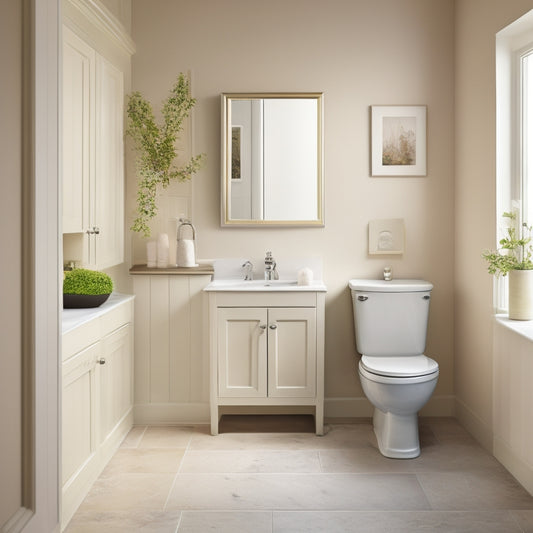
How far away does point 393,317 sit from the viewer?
10.9 feet

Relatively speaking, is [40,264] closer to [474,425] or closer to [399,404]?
[399,404]

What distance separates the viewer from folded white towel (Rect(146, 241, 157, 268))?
354 centimetres

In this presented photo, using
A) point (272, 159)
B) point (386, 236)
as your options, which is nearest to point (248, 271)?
point (272, 159)

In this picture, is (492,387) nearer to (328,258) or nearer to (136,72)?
(328,258)

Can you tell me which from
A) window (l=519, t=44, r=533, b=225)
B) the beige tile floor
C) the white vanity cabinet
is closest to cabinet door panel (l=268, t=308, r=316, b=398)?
the white vanity cabinet

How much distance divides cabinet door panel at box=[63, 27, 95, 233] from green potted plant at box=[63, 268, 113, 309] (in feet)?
0.67

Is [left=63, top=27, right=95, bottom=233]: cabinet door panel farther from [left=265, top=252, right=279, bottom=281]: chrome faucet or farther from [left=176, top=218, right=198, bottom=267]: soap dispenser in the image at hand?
[left=265, top=252, right=279, bottom=281]: chrome faucet

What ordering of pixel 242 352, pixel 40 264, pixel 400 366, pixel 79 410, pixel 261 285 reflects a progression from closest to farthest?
pixel 40 264 < pixel 79 410 < pixel 400 366 < pixel 242 352 < pixel 261 285

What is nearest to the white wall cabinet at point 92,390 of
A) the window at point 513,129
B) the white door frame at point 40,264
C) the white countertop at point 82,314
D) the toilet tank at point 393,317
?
the white countertop at point 82,314

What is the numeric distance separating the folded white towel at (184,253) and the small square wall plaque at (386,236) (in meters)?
1.09

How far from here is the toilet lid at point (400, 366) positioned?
9.59 ft

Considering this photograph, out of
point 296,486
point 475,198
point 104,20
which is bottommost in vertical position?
point 296,486

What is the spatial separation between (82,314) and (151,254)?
0.97m

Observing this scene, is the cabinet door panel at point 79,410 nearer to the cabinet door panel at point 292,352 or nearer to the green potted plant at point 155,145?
the cabinet door panel at point 292,352
